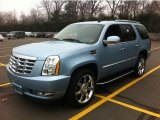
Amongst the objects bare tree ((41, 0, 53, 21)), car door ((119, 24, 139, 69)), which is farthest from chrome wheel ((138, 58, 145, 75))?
bare tree ((41, 0, 53, 21))

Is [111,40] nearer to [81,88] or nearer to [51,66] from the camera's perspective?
[81,88]

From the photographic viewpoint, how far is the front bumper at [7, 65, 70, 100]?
405 cm

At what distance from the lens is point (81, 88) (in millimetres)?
4770

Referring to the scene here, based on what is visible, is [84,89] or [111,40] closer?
[84,89]

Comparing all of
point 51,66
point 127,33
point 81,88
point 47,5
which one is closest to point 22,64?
point 51,66

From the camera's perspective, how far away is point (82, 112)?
453cm

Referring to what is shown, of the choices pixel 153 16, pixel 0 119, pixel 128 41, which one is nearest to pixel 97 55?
pixel 128 41

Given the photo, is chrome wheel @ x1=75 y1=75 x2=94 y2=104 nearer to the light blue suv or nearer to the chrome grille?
the light blue suv

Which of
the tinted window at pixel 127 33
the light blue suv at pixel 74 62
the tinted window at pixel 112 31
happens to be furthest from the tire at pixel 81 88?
the tinted window at pixel 127 33

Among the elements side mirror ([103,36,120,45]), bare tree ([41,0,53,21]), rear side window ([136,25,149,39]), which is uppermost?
bare tree ([41,0,53,21])

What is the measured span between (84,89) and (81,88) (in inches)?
4.0

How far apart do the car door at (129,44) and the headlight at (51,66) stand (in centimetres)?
264

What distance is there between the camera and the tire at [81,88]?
4457mm

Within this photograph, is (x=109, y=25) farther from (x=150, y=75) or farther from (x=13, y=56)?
(x=150, y=75)
